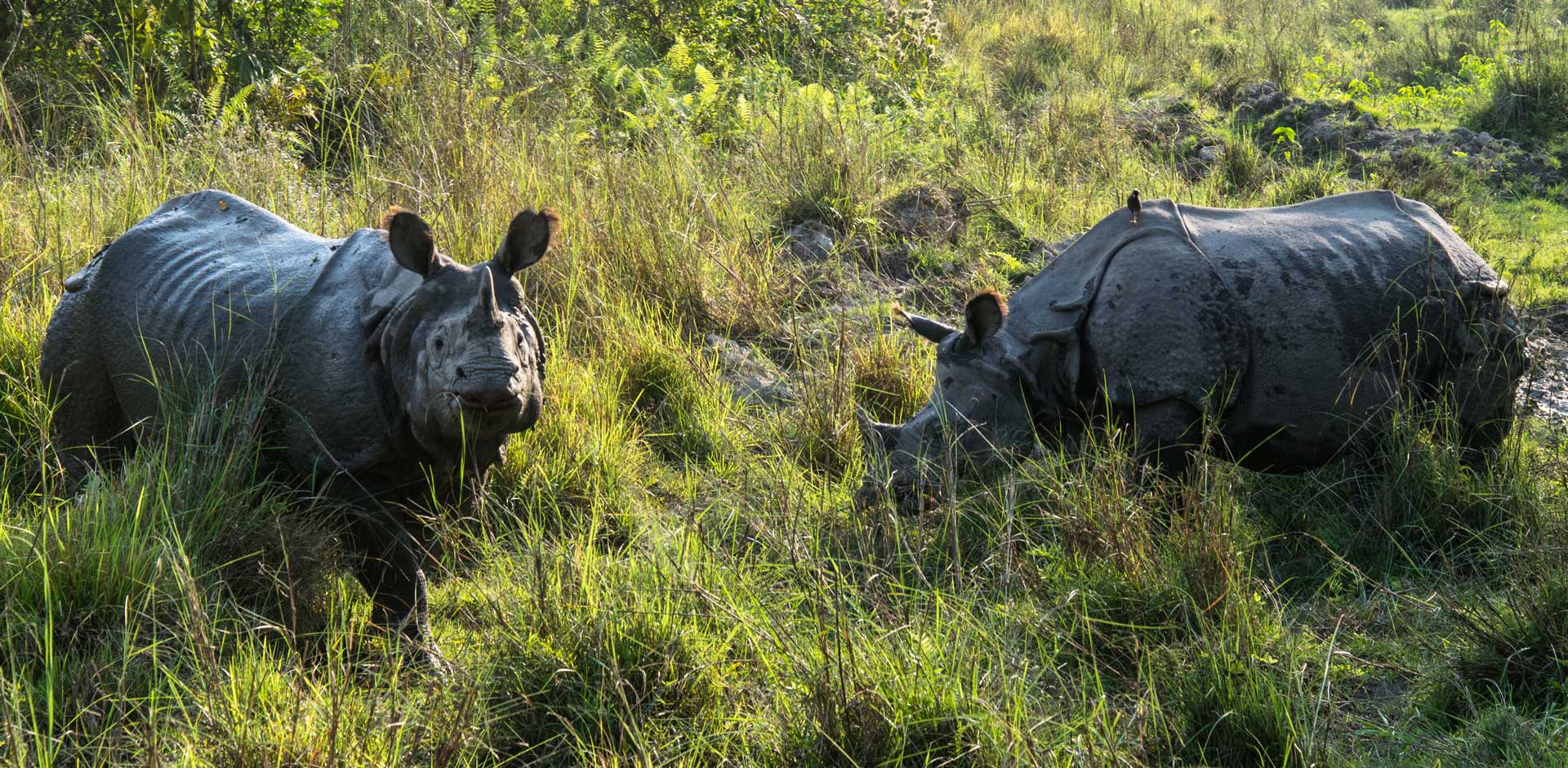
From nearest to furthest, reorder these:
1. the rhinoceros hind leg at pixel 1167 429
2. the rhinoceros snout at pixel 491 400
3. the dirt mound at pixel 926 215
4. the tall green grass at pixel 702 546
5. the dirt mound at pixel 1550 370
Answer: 1. the tall green grass at pixel 702 546
2. the rhinoceros snout at pixel 491 400
3. the rhinoceros hind leg at pixel 1167 429
4. the dirt mound at pixel 1550 370
5. the dirt mound at pixel 926 215

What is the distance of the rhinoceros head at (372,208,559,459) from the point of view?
10.9 ft

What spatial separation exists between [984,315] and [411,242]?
78.9 inches

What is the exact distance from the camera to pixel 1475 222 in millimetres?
8133

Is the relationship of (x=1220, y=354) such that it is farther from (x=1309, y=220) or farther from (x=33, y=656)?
(x=33, y=656)

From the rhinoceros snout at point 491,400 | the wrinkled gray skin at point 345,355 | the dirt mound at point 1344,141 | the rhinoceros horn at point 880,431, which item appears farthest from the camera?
the dirt mound at point 1344,141

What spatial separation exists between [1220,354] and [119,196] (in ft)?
15.9

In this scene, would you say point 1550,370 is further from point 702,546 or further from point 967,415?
point 702,546

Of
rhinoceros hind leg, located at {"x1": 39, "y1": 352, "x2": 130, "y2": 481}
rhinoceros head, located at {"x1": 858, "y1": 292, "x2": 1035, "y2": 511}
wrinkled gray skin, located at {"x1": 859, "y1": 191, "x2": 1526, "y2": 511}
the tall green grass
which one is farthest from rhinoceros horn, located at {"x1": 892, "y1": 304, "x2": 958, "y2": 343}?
rhinoceros hind leg, located at {"x1": 39, "y1": 352, "x2": 130, "y2": 481}

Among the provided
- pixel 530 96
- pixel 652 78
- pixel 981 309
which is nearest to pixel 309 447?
pixel 981 309

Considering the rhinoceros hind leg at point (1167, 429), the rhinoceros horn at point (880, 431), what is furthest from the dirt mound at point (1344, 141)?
the rhinoceros horn at point (880, 431)

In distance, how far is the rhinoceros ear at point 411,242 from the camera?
135 inches

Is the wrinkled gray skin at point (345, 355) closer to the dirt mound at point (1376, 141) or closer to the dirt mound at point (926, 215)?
the dirt mound at point (926, 215)

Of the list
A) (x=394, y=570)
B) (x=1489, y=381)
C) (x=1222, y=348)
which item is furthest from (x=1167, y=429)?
(x=394, y=570)

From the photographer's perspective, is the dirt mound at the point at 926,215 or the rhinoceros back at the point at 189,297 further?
the dirt mound at the point at 926,215
